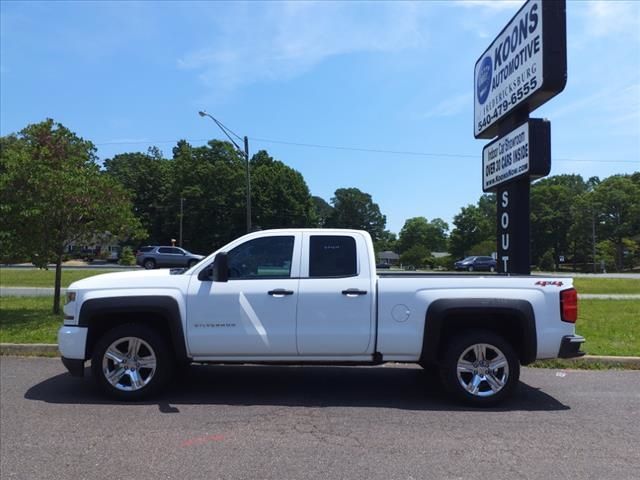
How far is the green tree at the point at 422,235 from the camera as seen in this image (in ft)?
402

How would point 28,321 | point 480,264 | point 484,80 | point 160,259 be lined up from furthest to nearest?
1. point 480,264
2. point 160,259
3. point 28,321
4. point 484,80

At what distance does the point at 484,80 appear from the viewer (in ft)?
35.4

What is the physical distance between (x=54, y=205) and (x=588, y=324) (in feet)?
37.3

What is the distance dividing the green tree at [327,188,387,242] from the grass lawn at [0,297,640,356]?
102 metres

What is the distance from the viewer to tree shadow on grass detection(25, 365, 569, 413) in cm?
598

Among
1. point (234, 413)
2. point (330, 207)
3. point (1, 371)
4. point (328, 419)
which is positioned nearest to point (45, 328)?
point (1, 371)

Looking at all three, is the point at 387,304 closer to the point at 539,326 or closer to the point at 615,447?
the point at 539,326

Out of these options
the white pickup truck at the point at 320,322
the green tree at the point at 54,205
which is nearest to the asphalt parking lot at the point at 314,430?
the white pickup truck at the point at 320,322

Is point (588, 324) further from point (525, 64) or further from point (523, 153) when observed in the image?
point (525, 64)

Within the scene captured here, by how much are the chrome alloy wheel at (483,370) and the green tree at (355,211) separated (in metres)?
110

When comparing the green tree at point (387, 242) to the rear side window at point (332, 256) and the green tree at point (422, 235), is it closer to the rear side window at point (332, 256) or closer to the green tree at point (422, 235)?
the green tree at point (422, 235)

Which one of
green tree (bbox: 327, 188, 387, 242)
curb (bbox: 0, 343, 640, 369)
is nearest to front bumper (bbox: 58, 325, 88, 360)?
curb (bbox: 0, 343, 640, 369)

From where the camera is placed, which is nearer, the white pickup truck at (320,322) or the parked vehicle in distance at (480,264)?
the white pickup truck at (320,322)

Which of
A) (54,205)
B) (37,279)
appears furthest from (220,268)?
(37,279)
